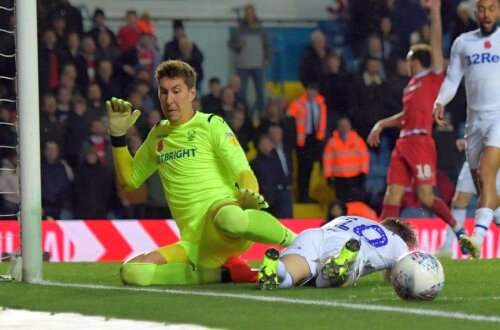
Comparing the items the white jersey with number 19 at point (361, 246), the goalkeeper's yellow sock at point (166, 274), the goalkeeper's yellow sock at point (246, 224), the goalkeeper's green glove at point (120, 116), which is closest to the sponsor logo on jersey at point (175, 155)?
the goalkeeper's green glove at point (120, 116)

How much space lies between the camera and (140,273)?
7.93 meters

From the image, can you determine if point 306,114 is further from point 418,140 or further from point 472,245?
point 472,245

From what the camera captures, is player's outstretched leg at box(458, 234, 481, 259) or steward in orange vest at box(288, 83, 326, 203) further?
steward in orange vest at box(288, 83, 326, 203)

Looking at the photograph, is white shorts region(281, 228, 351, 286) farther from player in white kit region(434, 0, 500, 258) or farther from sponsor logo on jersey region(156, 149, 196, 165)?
player in white kit region(434, 0, 500, 258)

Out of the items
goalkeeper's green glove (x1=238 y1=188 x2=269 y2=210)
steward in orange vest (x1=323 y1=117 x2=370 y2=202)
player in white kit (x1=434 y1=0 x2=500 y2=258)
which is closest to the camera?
goalkeeper's green glove (x1=238 y1=188 x2=269 y2=210)

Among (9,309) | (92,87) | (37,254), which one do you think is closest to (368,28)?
(92,87)

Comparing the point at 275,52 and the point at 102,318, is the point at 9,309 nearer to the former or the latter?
the point at 102,318

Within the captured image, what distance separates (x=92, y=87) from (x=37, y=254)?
7300mm

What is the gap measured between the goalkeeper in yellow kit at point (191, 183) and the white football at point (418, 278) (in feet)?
4.14

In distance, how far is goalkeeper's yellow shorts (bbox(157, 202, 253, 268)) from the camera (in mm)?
8055

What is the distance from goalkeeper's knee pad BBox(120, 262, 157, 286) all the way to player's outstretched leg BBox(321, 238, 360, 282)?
1.05 m

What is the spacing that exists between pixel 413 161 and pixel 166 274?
5.88m

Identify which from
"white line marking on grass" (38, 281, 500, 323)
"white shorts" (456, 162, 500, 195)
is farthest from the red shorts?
"white line marking on grass" (38, 281, 500, 323)

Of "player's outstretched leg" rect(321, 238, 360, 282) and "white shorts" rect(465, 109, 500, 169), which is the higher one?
"white shorts" rect(465, 109, 500, 169)
